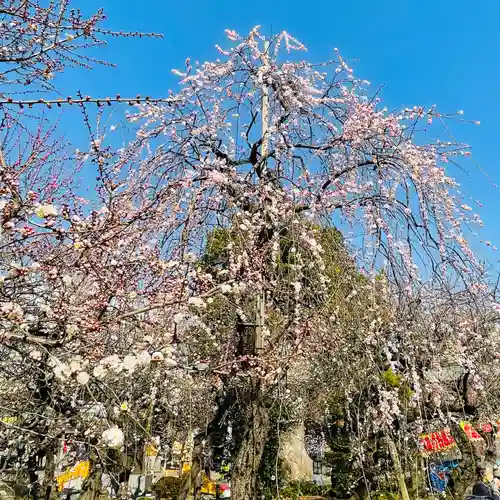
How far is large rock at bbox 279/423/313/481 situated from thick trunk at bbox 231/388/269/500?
825 cm

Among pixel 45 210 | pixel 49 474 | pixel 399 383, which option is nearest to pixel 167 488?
pixel 49 474

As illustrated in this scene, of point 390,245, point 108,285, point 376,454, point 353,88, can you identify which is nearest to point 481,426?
point 376,454

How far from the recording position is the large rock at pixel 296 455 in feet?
39.5

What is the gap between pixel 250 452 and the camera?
3914mm

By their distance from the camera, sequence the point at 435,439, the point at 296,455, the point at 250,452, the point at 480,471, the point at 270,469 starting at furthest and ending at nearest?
the point at 296,455 → the point at 270,469 → the point at 480,471 → the point at 435,439 → the point at 250,452

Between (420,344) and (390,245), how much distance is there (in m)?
1.20

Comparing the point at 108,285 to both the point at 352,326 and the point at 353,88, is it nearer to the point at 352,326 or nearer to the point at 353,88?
the point at 352,326

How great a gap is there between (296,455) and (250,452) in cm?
961

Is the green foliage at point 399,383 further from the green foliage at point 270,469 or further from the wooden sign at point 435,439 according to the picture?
the green foliage at point 270,469

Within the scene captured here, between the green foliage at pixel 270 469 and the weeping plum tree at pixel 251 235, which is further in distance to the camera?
the green foliage at pixel 270 469

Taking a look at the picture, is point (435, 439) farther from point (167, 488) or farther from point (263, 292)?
point (167, 488)

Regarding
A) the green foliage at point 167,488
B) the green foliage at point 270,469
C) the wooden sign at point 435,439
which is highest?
the wooden sign at point 435,439

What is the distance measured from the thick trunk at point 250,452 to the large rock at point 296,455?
8.25 m

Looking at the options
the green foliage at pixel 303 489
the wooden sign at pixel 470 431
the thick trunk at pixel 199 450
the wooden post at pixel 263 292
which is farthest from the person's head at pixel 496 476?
the wooden post at pixel 263 292
